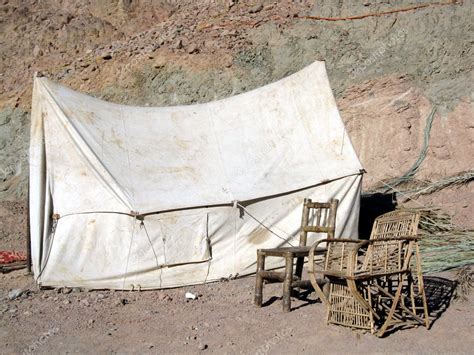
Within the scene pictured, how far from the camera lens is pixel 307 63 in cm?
1361

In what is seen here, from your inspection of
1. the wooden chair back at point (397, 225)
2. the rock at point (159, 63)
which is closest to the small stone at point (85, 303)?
the wooden chair back at point (397, 225)

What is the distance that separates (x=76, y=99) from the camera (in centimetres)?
806

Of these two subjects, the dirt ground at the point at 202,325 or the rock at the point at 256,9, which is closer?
the dirt ground at the point at 202,325

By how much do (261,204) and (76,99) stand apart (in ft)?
8.74

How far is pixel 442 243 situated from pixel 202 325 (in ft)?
11.6

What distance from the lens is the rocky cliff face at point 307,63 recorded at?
11.7 meters

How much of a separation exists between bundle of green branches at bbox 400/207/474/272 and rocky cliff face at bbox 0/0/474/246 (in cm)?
115

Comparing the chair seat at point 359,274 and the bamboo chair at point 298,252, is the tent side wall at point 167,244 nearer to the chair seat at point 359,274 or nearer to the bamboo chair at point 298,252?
the bamboo chair at point 298,252

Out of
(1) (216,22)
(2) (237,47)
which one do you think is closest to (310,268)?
(2) (237,47)

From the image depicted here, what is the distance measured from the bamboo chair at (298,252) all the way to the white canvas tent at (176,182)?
1.20 feet

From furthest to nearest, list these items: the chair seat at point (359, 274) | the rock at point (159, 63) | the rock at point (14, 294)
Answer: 1. the rock at point (159, 63)
2. the rock at point (14, 294)
3. the chair seat at point (359, 274)

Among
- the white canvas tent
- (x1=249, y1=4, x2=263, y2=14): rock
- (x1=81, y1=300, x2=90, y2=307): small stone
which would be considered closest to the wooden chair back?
the white canvas tent

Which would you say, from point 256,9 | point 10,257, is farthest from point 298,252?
point 256,9

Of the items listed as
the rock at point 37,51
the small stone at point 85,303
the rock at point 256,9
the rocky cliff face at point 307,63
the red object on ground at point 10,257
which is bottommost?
the small stone at point 85,303
